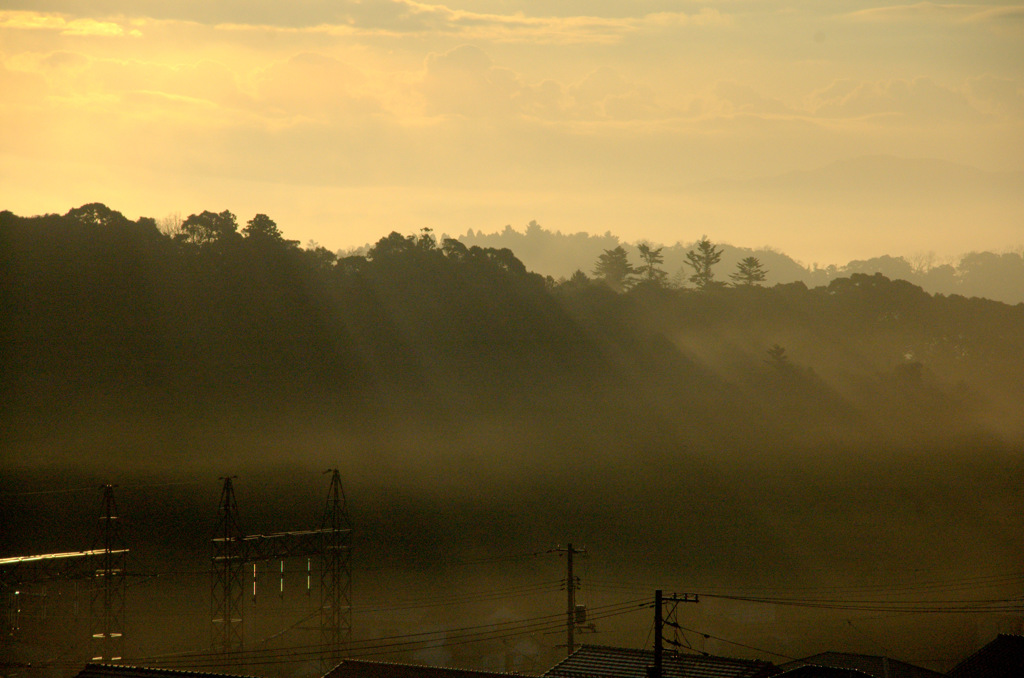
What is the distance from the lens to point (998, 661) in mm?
24266

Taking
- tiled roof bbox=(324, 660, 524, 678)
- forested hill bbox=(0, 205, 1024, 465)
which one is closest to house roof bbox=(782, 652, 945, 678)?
tiled roof bbox=(324, 660, 524, 678)

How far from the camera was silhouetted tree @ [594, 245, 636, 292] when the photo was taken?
333 feet

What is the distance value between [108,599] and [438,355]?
50.3m

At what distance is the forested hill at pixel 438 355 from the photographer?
68750 millimetres

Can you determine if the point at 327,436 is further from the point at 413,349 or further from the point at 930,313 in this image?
the point at 930,313

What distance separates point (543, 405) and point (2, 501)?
139ft

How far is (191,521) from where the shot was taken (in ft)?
188

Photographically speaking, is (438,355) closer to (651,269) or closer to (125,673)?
(651,269)

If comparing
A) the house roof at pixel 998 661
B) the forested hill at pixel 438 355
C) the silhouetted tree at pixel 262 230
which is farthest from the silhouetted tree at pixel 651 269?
the house roof at pixel 998 661

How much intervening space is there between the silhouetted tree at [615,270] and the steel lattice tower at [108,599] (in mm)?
61643

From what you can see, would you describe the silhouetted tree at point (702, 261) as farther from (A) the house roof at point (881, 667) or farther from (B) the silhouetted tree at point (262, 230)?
(A) the house roof at point (881, 667)

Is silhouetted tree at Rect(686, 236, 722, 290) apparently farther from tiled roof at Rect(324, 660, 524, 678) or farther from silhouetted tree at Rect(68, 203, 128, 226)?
tiled roof at Rect(324, 660, 524, 678)

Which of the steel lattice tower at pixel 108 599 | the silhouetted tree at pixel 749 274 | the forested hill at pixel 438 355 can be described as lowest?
the steel lattice tower at pixel 108 599

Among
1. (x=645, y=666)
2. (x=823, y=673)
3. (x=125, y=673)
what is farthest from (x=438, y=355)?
(x=823, y=673)
